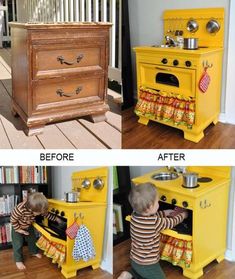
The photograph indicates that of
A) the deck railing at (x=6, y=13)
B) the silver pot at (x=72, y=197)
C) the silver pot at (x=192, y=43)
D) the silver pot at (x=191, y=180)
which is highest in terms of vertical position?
the deck railing at (x=6, y=13)

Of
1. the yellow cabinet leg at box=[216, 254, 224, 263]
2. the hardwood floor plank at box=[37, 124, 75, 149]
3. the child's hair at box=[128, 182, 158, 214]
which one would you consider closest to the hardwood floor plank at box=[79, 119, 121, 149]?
the hardwood floor plank at box=[37, 124, 75, 149]

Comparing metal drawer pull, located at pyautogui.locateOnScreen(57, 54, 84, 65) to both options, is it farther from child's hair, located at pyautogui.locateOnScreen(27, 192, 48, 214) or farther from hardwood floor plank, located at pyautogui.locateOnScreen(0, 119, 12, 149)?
child's hair, located at pyautogui.locateOnScreen(27, 192, 48, 214)

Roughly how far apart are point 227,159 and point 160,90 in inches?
17.7

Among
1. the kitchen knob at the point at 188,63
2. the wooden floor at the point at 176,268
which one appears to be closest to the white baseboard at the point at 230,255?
the wooden floor at the point at 176,268

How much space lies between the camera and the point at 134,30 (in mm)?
1560

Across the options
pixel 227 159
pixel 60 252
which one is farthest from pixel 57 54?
pixel 60 252

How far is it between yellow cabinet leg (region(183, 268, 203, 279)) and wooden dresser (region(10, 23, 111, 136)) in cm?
64

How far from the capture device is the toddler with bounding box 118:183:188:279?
4.21 feet

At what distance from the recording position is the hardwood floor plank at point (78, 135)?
3.67ft

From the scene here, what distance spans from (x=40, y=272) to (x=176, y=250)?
1.92 ft

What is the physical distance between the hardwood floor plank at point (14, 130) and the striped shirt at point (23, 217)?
435 millimetres

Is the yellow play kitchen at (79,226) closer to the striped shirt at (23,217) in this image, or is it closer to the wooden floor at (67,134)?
the striped shirt at (23,217)

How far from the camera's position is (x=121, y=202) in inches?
62.7

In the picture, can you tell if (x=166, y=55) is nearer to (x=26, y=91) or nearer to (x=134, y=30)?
(x=134, y=30)
